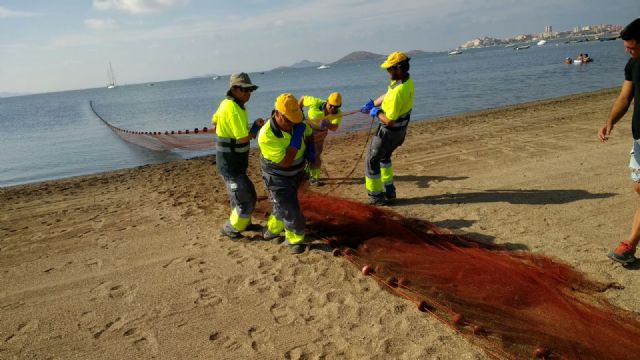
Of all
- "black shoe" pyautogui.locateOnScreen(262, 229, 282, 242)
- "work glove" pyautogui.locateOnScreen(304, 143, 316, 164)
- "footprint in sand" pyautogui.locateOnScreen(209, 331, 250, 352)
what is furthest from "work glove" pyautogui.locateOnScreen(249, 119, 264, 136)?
"footprint in sand" pyautogui.locateOnScreen(209, 331, 250, 352)

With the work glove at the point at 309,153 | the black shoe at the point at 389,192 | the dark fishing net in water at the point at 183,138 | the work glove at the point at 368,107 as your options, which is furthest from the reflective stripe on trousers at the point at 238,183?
the dark fishing net in water at the point at 183,138

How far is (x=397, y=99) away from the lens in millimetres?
5957

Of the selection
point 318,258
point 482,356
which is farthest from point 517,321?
point 318,258

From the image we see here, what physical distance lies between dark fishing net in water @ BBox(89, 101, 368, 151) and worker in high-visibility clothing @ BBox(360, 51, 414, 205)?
1626 millimetres

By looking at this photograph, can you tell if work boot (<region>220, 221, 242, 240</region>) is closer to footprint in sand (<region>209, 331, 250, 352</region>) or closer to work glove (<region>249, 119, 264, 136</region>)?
work glove (<region>249, 119, 264, 136</region>)

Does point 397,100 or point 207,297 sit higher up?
point 397,100

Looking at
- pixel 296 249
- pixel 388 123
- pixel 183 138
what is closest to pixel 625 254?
pixel 388 123

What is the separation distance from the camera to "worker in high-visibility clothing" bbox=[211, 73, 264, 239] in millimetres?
5047

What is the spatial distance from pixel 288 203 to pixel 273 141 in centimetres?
84

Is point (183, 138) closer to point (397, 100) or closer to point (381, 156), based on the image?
point (381, 156)

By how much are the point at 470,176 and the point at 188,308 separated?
19.2 ft

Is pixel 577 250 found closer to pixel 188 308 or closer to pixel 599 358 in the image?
pixel 599 358

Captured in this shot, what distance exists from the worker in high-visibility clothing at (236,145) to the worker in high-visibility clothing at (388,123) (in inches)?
73.8

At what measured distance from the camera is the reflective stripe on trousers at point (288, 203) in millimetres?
5043
